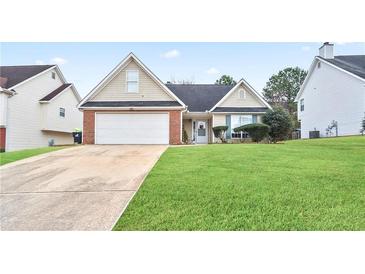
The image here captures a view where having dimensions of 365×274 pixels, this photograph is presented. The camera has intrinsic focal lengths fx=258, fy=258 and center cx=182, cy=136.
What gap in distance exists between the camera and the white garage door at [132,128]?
43.8 feet

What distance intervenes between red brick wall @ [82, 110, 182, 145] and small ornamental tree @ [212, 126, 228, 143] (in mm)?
3601

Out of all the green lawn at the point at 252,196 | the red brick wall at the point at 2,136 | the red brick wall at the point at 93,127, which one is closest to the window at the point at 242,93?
the red brick wall at the point at 93,127

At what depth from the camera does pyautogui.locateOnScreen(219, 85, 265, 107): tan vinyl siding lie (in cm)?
1706

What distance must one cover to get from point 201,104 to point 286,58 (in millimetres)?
9801

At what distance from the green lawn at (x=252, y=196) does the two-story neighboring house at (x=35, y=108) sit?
9385mm

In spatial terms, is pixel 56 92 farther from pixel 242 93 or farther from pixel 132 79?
pixel 242 93

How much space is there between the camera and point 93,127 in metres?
13.7

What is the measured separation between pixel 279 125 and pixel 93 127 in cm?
1022

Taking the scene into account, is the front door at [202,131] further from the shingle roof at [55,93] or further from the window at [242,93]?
the shingle roof at [55,93]

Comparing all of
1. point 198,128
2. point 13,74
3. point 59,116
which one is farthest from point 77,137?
point 198,128

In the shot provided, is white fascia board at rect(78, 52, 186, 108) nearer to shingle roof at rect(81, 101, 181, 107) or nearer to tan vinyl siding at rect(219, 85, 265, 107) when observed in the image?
shingle roof at rect(81, 101, 181, 107)

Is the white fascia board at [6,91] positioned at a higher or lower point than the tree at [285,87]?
lower
